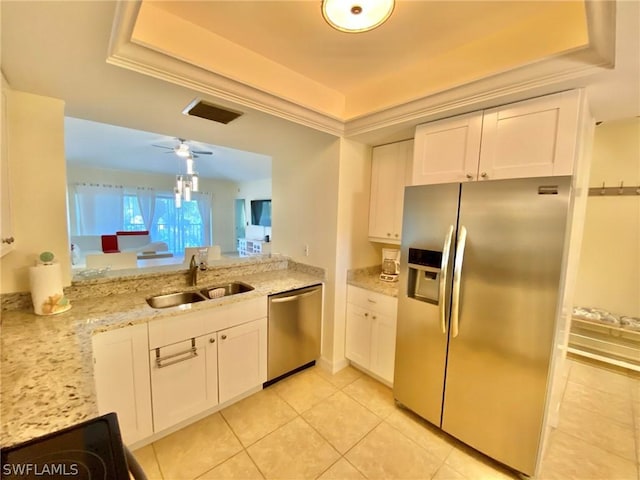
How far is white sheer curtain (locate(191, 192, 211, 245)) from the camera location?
775 centimetres

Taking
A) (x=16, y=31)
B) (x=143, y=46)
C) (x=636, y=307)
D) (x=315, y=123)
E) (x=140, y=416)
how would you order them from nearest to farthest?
(x=16, y=31) → (x=143, y=46) → (x=140, y=416) → (x=315, y=123) → (x=636, y=307)

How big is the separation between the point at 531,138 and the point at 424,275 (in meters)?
1.02

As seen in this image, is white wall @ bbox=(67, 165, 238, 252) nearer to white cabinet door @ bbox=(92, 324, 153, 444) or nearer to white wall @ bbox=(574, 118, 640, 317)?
white cabinet door @ bbox=(92, 324, 153, 444)

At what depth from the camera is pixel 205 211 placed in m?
7.89

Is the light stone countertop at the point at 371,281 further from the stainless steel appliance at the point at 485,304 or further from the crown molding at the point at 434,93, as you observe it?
the crown molding at the point at 434,93

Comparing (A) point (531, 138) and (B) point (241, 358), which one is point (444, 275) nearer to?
(A) point (531, 138)

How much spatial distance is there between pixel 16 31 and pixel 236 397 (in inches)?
95.3

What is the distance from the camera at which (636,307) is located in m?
2.68

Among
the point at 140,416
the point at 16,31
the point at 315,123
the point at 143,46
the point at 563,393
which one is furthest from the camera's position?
the point at 563,393

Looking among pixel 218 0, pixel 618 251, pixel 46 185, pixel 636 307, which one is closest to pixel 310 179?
pixel 218 0

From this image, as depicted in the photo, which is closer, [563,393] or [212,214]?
[563,393]

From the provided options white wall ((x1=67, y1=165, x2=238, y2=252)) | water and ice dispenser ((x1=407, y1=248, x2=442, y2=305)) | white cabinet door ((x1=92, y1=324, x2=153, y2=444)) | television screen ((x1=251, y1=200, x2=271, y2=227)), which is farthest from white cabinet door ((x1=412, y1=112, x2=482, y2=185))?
white wall ((x1=67, y1=165, x2=238, y2=252))

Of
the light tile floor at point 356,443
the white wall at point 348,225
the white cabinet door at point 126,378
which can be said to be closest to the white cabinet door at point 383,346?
the light tile floor at point 356,443

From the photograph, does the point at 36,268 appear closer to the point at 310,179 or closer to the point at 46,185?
the point at 46,185
